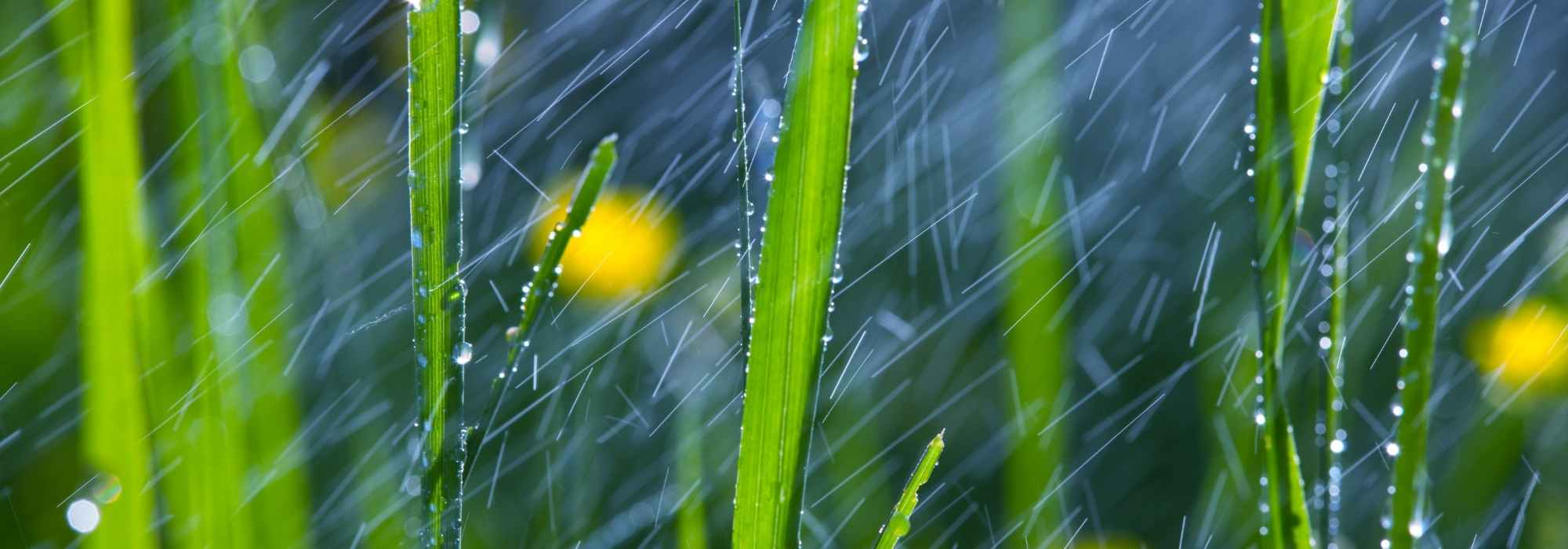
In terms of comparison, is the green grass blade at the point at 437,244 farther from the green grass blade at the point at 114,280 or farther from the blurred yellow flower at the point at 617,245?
the blurred yellow flower at the point at 617,245

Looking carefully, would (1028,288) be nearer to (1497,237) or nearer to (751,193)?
(751,193)

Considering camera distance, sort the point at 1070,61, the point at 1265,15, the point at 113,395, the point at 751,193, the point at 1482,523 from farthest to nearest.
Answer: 1. the point at 1070,61
2. the point at 751,193
3. the point at 1482,523
4. the point at 113,395
5. the point at 1265,15

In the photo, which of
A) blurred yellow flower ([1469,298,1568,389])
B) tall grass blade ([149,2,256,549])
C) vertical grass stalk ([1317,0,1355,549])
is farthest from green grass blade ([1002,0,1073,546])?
blurred yellow flower ([1469,298,1568,389])

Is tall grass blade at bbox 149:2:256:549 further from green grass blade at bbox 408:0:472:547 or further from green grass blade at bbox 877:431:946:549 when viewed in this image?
green grass blade at bbox 877:431:946:549

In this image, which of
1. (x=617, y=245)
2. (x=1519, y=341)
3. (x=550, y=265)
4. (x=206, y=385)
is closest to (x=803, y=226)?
(x=550, y=265)

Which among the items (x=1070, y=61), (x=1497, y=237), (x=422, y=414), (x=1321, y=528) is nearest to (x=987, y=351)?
(x=1070, y=61)

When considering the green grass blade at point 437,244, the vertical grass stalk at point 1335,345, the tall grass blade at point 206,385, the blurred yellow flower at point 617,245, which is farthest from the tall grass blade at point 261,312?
the blurred yellow flower at point 617,245

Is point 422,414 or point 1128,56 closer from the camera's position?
point 422,414
